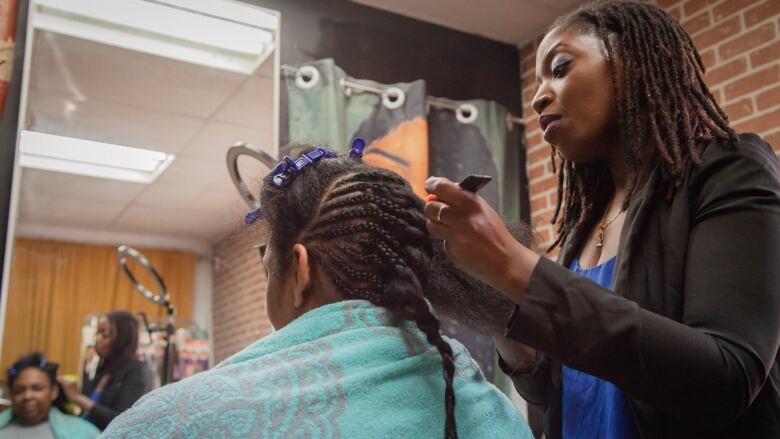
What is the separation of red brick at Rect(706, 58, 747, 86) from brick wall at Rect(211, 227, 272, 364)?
4.71 feet

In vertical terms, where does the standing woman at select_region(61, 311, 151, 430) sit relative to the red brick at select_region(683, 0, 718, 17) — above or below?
below

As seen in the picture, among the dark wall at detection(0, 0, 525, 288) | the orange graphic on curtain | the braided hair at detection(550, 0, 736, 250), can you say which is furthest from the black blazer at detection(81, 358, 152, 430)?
the braided hair at detection(550, 0, 736, 250)

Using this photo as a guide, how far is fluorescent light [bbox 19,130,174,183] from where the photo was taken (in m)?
1.82

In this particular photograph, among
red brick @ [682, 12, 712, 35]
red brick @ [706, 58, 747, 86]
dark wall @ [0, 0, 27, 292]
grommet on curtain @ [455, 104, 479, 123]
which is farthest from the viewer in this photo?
grommet on curtain @ [455, 104, 479, 123]

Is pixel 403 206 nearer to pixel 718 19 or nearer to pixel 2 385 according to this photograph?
pixel 2 385

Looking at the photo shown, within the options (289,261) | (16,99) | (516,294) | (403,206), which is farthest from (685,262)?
(16,99)

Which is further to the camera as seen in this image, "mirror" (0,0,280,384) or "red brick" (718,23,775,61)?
"red brick" (718,23,775,61)

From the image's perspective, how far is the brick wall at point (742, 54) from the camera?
191cm

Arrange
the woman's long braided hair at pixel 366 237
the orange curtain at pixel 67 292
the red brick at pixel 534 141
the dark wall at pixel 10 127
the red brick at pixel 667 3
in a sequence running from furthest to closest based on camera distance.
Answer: the red brick at pixel 534 141 → the red brick at pixel 667 3 → the orange curtain at pixel 67 292 → the dark wall at pixel 10 127 → the woman's long braided hair at pixel 366 237

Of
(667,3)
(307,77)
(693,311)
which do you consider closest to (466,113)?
(307,77)

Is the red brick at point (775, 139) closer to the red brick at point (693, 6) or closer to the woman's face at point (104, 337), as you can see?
the red brick at point (693, 6)

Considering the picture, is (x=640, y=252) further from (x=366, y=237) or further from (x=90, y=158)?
(x=90, y=158)

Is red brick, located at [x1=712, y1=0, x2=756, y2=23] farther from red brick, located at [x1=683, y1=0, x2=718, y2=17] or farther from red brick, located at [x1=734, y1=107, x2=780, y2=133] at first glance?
red brick, located at [x1=734, y1=107, x2=780, y2=133]

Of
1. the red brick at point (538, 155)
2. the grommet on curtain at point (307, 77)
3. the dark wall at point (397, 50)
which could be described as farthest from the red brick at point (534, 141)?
the grommet on curtain at point (307, 77)
